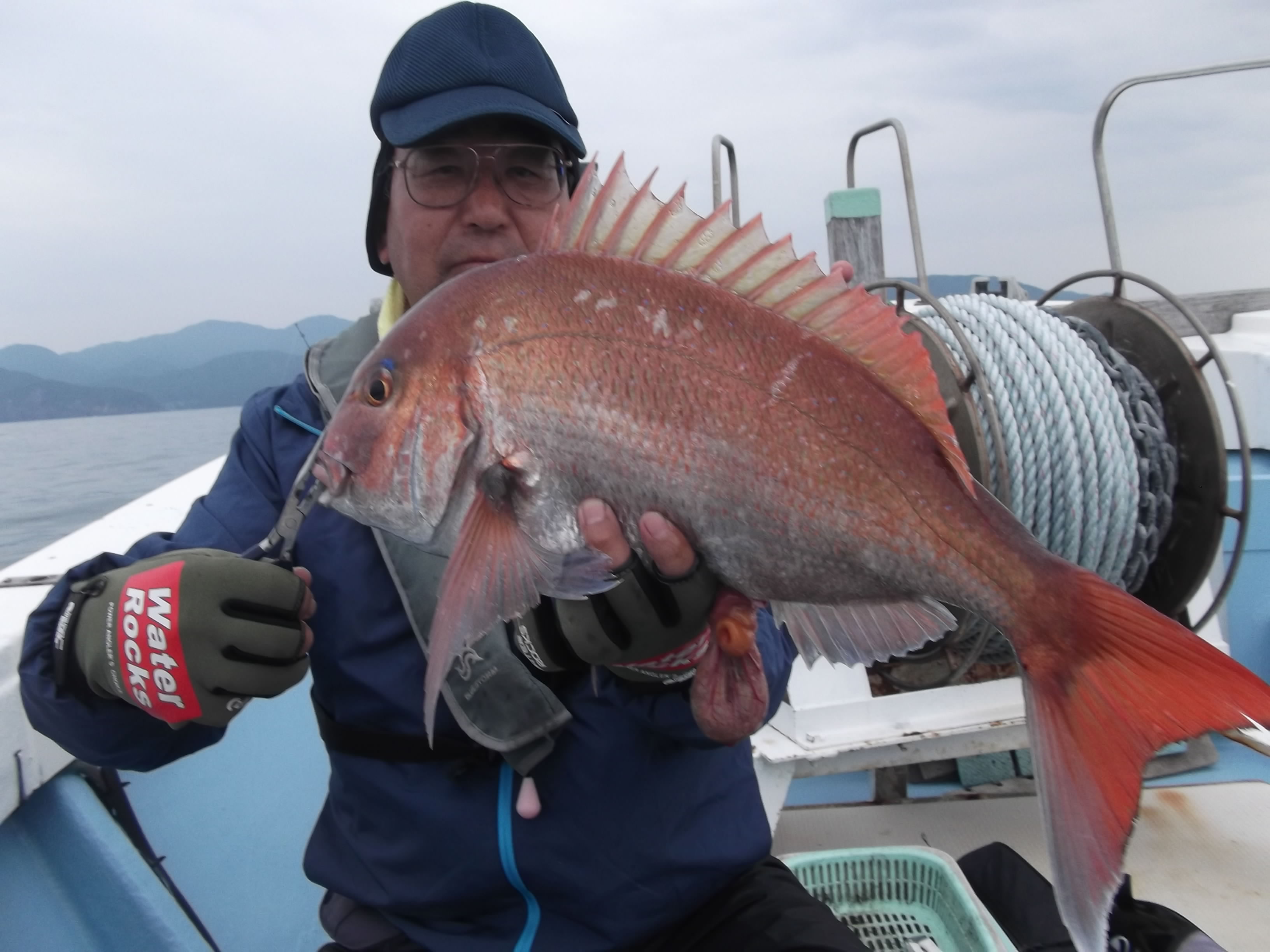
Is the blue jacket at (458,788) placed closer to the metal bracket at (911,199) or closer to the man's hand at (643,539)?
the man's hand at (643,539)

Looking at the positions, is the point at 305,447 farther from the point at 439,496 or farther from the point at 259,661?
the point at 439,496

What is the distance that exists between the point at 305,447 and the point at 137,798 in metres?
1.38

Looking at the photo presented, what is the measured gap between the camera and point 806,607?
129 cm

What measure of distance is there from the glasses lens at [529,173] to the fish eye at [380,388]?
2.44 ft

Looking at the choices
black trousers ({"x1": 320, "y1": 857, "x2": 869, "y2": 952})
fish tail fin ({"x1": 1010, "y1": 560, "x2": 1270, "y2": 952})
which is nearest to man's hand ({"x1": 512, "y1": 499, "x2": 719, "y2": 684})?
fish tail fin ({"x1": 1010, "y1": 560, "x2": 1270, "y2": 952})

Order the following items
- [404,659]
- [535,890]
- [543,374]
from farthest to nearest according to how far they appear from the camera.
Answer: [404,659] < [535,890] < [543,374]

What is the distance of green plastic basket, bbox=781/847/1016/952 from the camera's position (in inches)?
88.2

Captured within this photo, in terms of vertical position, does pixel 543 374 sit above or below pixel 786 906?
above

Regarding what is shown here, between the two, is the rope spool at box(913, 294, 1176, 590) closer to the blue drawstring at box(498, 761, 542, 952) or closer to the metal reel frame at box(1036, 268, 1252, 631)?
the metal reel frame at box(1036, 268, 1252, 631)

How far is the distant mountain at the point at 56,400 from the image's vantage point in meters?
5.93

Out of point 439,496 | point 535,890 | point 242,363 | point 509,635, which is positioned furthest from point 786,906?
point 242,363

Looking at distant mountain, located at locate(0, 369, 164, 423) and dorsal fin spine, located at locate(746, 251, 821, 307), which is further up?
distant mountain, located at locate(0, 369, 164, 423)

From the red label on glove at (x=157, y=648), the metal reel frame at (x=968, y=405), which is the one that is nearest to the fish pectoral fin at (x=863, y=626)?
the red label on glove at (x=157, y=648)

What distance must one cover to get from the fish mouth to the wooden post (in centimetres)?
314
